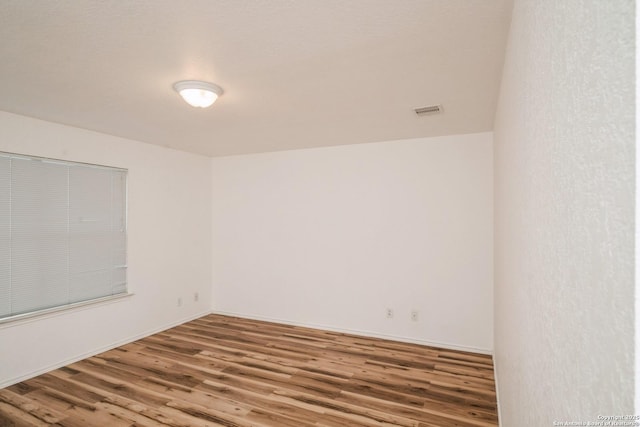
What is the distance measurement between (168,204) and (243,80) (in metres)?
3.02

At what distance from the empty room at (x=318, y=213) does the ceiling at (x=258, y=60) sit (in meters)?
0.02

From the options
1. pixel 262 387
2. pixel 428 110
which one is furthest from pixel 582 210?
pixel 262 387

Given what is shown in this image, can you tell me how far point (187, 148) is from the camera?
4.87m

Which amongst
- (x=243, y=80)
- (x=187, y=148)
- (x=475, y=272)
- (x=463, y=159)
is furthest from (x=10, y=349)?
(x=463, y=159)

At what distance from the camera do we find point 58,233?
3.53m

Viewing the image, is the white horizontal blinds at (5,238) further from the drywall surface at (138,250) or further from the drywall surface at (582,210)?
the drywall surface at (582,210)

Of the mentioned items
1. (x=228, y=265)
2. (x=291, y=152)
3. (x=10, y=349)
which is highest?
(x=291, y=152)

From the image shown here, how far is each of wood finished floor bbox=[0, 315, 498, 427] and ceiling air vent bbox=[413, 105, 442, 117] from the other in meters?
2.58

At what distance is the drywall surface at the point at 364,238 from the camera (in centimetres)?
394

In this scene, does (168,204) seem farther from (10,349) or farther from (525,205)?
(525,205)

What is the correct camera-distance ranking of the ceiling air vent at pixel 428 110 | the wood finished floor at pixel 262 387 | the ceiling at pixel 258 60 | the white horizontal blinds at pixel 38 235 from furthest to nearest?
the white horizontal blinds at pixel 38 235, the ceiling air vent at pixel 428 110, the wood finished floor at pixel 262 387, the ceiling at pixel 258 60

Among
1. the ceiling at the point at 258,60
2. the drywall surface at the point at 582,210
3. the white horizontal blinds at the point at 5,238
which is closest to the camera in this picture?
the drywall surface at the point at 582,210

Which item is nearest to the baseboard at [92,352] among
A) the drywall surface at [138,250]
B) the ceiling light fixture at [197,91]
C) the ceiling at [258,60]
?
the drywall surface at [138,250]

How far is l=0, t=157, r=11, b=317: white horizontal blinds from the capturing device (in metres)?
3.10
